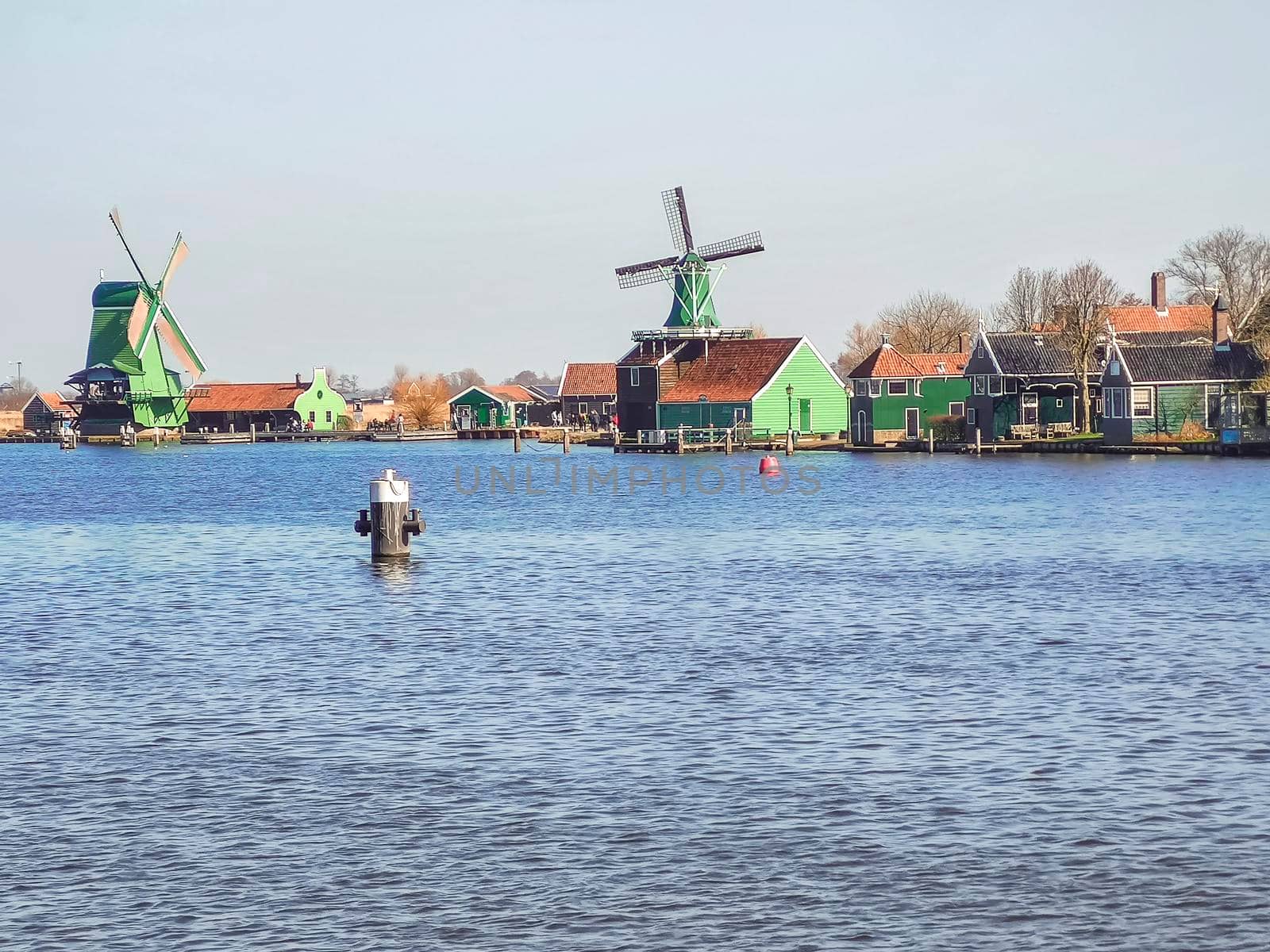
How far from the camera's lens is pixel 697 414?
123938 millimetres

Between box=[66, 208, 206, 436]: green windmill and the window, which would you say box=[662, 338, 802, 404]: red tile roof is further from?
box=[66, 208, 206, 436]: green windmill

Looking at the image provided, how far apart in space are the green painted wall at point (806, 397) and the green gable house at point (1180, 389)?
1080 inches

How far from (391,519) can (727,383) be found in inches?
3120

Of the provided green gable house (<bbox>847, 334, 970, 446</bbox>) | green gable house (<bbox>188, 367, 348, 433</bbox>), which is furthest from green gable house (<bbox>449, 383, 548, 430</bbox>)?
green gable house (<bbox>847, 334, 970, 446</bbox>)

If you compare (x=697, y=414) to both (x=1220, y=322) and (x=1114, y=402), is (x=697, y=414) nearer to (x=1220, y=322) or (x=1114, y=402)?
(x=1114, y=402)

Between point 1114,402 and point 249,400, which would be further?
point 249,400

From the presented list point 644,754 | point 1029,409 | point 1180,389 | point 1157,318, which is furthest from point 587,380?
point 644,754

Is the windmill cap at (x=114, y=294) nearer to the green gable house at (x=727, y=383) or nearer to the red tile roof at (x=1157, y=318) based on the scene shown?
the green gable house at (x=727, y=383)

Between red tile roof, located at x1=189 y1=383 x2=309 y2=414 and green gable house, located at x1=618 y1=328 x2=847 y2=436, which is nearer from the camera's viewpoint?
green gable house, located at x1=618 y1=328 x2=847 y2=436

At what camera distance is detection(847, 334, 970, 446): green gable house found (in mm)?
118812

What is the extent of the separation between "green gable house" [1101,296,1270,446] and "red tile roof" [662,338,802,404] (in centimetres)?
2767

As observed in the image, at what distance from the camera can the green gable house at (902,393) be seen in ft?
390

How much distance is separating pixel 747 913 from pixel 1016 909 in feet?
7.24

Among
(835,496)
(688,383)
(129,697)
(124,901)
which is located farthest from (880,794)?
(688,383)
